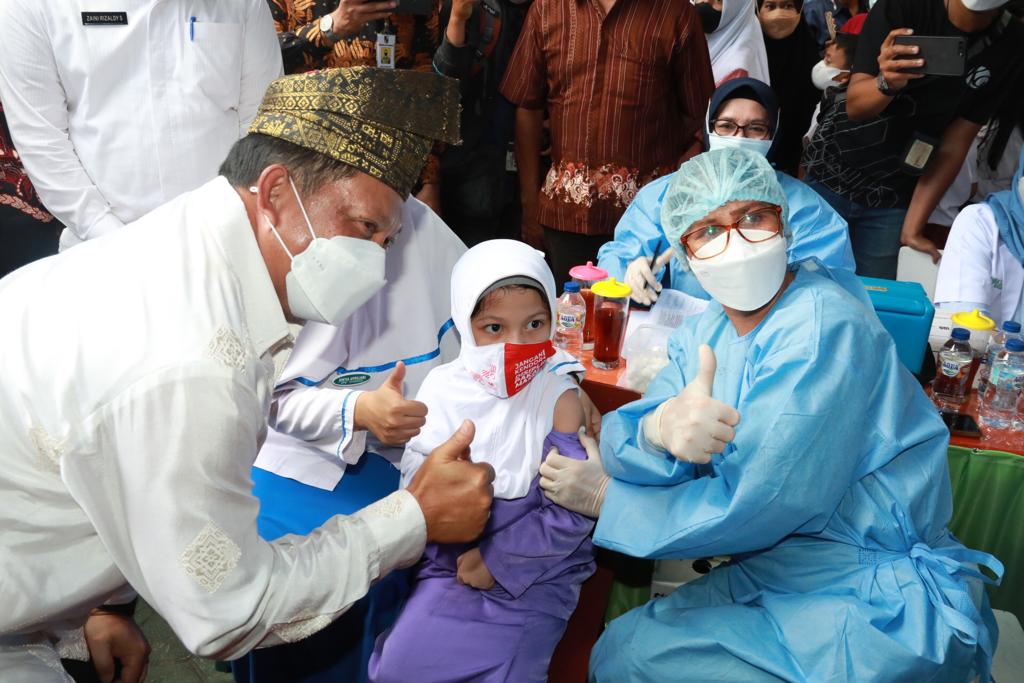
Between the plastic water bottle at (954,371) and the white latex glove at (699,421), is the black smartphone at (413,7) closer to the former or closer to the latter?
the white latex glove at (699,421)

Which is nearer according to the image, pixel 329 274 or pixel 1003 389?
pixel 329 274

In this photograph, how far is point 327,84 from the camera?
1527mm

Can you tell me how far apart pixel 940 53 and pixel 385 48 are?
2390mm

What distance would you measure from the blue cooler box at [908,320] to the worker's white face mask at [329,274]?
63.1 inches

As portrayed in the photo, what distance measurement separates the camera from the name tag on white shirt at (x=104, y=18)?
2.77 metres

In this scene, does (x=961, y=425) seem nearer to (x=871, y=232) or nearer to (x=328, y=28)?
(x=871, y=232)

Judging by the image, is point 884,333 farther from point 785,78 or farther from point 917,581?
point 785,78

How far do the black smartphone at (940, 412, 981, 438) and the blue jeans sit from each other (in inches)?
69.1

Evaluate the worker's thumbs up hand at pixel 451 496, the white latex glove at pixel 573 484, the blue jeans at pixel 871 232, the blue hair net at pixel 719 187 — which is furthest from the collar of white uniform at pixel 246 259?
the blue jeans at pixel 871 232

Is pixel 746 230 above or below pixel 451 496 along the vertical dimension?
above

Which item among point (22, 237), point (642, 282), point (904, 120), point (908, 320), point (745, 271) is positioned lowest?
point (22, 237)

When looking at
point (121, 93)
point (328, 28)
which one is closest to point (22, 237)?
point (121, 93)

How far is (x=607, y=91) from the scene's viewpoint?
145 inches

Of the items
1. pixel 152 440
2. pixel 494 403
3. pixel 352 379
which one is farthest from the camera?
pixel 352 379
